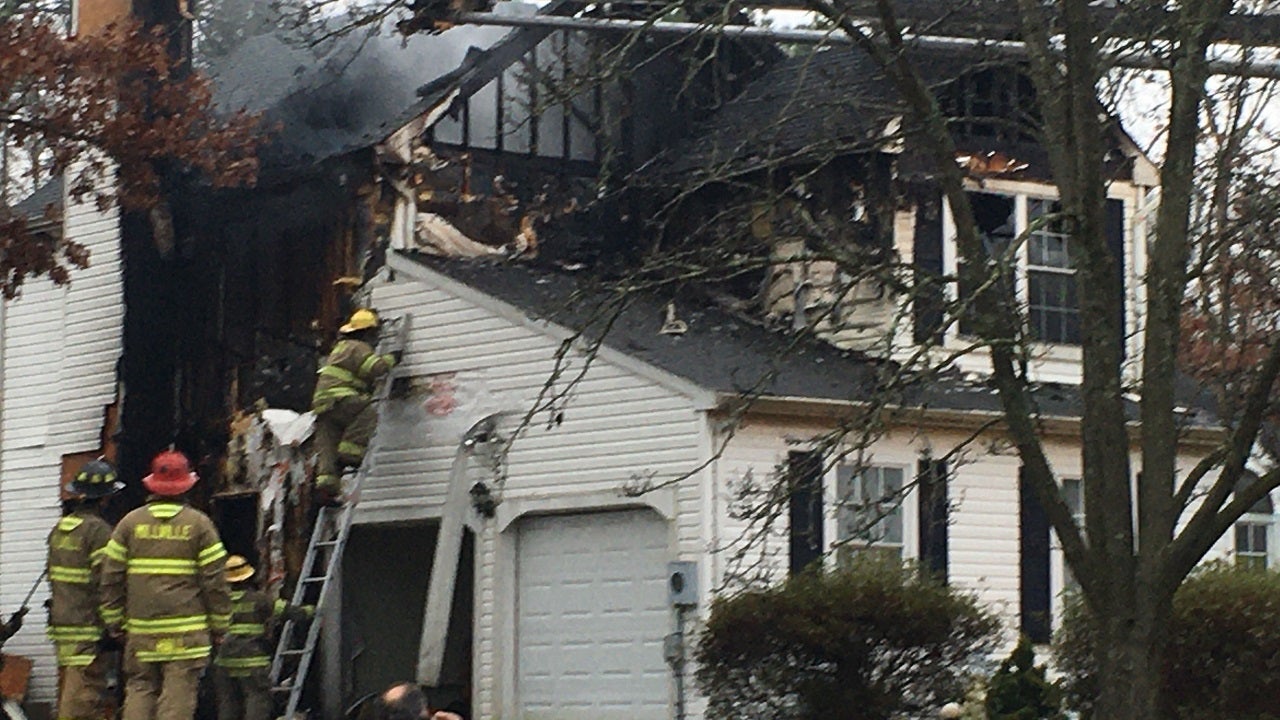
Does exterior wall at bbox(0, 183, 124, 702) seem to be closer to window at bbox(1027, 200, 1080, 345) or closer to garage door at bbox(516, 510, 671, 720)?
garage door at bbox(516, 510, 671, 720)

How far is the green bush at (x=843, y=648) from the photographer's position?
12.3 m

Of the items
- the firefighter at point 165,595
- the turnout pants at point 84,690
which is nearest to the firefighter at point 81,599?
the turnout pants at point 84,690

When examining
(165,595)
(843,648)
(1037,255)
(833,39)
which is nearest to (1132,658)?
Answer: (843,648)

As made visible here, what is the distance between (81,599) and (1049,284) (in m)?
9.08

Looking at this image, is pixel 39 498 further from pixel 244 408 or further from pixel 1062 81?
pixel 1062 81

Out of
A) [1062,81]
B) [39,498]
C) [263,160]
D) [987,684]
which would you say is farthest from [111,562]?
[39,498]

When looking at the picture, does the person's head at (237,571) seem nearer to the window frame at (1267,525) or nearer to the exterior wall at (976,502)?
the exterior wall at (976,502)

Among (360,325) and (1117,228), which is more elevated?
(1117,228)

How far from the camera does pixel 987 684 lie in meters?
12.5

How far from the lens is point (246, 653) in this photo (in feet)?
54.2

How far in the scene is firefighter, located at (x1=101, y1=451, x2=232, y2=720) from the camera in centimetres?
1265

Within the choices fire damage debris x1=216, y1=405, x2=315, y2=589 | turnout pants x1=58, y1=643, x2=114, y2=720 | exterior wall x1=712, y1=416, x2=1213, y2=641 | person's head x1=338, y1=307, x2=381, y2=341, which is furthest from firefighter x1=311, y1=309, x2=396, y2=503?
turnout pants x1=58, y1=643, x2=114, y2=720

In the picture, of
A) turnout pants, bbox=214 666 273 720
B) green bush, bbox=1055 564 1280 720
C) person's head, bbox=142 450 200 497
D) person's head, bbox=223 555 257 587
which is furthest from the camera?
person's head, bbox=223 555 257 587

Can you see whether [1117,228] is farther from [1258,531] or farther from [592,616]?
[592,616]
